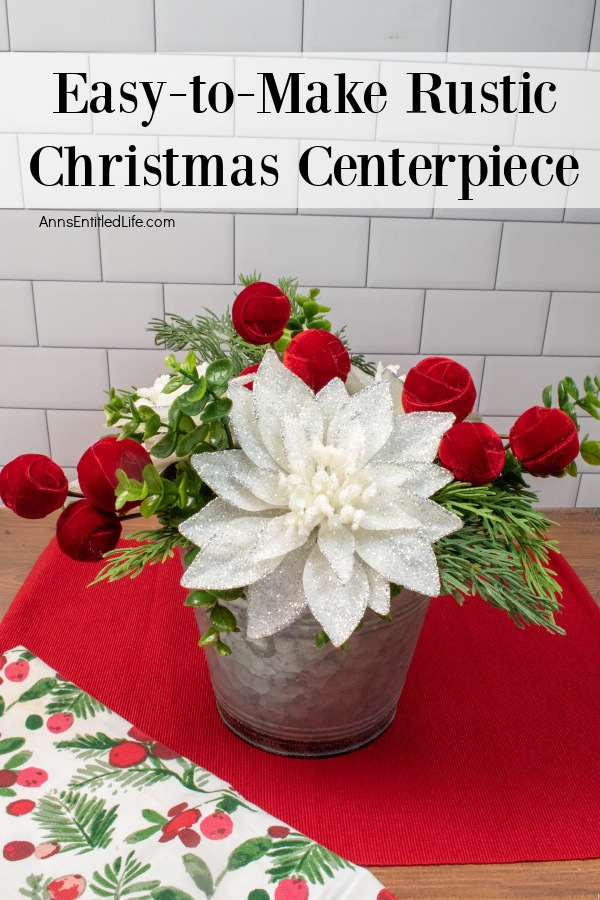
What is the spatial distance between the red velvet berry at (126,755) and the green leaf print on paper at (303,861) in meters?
0.10

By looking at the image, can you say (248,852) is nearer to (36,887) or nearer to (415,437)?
(36,887)

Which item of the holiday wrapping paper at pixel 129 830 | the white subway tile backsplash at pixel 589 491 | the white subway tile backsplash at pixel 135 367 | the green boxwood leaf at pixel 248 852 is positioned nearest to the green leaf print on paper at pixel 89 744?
the holiday wrapping paper at pixel 129 830

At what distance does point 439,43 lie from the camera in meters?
0.83

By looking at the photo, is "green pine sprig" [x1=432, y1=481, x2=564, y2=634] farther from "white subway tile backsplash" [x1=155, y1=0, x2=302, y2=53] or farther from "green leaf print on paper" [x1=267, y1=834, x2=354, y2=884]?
"white subway tile backsplash" [x1=155, y1=0, x2=302, y2=53]

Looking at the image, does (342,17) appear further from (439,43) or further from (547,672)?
(547,672)

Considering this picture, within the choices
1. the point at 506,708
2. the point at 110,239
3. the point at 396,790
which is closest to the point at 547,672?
the point at 506,708

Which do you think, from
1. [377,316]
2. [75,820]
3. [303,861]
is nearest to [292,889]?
Answer: [303,861]

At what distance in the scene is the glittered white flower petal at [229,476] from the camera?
0.39m

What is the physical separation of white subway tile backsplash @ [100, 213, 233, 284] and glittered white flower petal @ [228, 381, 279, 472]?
0.54 meters

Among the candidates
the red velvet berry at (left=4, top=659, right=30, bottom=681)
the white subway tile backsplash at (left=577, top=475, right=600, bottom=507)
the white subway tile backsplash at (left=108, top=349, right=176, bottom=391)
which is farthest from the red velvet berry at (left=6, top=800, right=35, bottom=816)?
the white subway tile backsplash at (left=577, top=475, right=600, bottom=507)

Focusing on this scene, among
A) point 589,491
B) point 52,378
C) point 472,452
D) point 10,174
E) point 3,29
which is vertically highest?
point 3,29

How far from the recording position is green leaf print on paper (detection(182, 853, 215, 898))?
0.34 meters

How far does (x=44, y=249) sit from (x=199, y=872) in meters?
0.75

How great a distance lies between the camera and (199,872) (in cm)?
35
